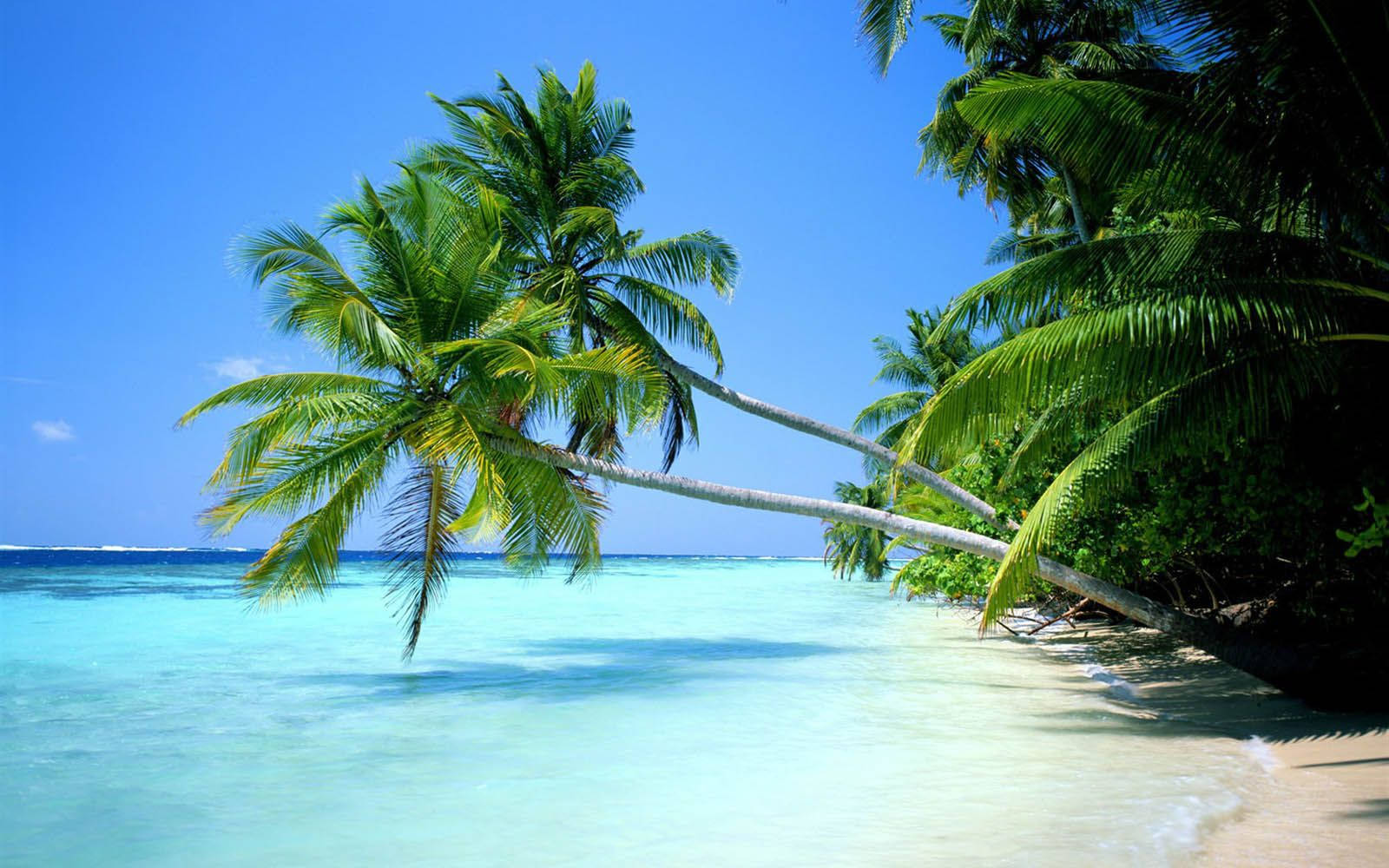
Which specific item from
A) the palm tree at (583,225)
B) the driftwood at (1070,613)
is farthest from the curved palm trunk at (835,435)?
the driftwood at (1070,613)

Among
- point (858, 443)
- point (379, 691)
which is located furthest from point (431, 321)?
point (858, 443)

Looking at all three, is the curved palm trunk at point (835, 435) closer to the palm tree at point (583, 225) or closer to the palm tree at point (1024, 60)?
the palm tree at point (583, 225)

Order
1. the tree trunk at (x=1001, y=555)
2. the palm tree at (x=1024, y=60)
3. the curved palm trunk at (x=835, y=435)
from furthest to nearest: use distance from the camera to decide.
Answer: the palm tree at (x=1024, y=60), the curved palm trunk at (x=835, y=435), the tree trunk at (x=1001, y=555)

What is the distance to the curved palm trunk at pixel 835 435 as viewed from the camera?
9734mm

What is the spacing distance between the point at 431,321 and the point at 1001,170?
1043cm

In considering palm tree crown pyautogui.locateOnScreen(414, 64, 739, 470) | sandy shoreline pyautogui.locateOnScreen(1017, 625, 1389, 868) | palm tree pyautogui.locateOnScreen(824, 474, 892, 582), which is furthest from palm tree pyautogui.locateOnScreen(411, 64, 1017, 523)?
palm tree pyautogui.locateOnScreen(824, 474, 892, 582)

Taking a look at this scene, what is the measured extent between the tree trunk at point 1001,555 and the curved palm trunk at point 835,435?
73cm

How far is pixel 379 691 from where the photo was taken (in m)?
Answer: 10.0

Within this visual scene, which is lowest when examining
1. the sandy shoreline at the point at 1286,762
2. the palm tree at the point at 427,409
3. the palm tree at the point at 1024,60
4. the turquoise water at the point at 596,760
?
the turquoise water at the point at 596,760

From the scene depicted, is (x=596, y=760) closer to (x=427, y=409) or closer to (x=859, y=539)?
(x=427, y=409)

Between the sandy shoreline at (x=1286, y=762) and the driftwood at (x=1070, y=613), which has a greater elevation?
the driftwood at (x=1070, y=613)

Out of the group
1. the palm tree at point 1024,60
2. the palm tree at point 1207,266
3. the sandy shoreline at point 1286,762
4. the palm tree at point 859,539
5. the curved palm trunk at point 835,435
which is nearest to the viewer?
the sandy shoreline at point 1286,762

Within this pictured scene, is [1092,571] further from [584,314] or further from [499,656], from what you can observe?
[499,656]

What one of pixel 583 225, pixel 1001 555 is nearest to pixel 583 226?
pixel 583 225
